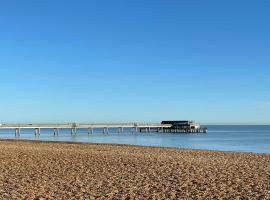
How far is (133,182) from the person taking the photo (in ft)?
44.3

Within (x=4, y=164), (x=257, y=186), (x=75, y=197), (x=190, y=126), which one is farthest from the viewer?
(x=190, y=126)

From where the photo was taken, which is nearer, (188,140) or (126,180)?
(126,180)

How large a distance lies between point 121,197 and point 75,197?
1152 millimetres

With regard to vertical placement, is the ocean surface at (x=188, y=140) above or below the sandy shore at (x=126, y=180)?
below

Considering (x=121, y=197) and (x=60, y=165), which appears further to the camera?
(x=60, y=165)

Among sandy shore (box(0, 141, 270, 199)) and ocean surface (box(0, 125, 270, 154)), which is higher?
sandy shore (box(0, 141, 270, 199))

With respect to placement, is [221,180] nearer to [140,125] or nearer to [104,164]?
[104,164]

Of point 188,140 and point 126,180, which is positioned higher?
point 126,180

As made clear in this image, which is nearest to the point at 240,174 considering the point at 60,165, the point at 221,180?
the point at 221,180

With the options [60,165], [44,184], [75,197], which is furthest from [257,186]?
[60,165]

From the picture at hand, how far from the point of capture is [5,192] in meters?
11.5

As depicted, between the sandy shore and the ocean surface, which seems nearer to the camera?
the sandy shore

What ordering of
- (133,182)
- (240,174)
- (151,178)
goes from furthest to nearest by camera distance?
(240,174), (151,178), (133,182)

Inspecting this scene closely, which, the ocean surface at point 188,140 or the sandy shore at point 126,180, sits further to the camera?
the ocean surface at point 188,140
